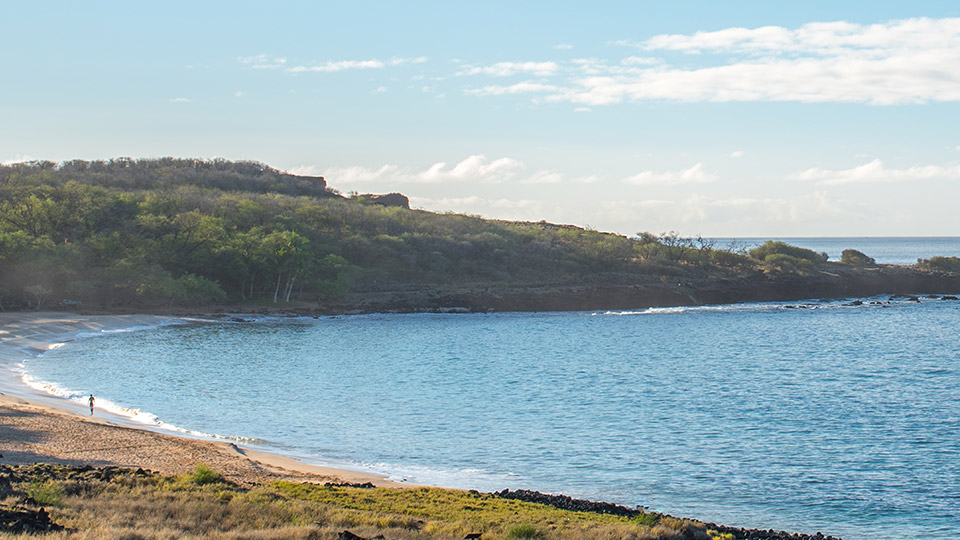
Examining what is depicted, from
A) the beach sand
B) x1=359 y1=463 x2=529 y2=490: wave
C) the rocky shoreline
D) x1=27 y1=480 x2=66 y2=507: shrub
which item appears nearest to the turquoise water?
x1=359 y1=463 x2=529 y2=490: wave

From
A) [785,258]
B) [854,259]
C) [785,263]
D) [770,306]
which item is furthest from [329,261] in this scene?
[854,259]

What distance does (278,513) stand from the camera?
612 inches

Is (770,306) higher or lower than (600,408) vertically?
higher

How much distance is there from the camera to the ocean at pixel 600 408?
22781mm

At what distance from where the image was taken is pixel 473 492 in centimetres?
2089

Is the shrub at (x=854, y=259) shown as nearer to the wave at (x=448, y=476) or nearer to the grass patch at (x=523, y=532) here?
the wave at (x=448, y=476)

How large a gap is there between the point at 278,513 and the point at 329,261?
81.9 metres

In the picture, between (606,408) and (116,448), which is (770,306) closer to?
(606,408)

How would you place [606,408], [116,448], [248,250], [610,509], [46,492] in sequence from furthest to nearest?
1. [248,250]
2. [606,408]
3. [116,448]
4. [610,509]
5. [46,492]

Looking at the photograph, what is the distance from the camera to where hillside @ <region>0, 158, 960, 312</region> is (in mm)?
80125

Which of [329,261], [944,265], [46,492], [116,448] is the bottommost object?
[116,448]

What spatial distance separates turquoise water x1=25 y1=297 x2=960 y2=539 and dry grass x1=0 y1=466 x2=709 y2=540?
14.2 ft

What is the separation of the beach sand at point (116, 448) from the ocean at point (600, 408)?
1824 millimetres

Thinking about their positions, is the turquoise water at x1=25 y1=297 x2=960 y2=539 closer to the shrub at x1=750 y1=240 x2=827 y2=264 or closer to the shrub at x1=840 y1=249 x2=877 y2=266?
the shrub at x1=750 y1=240 x2=827 y2=264
